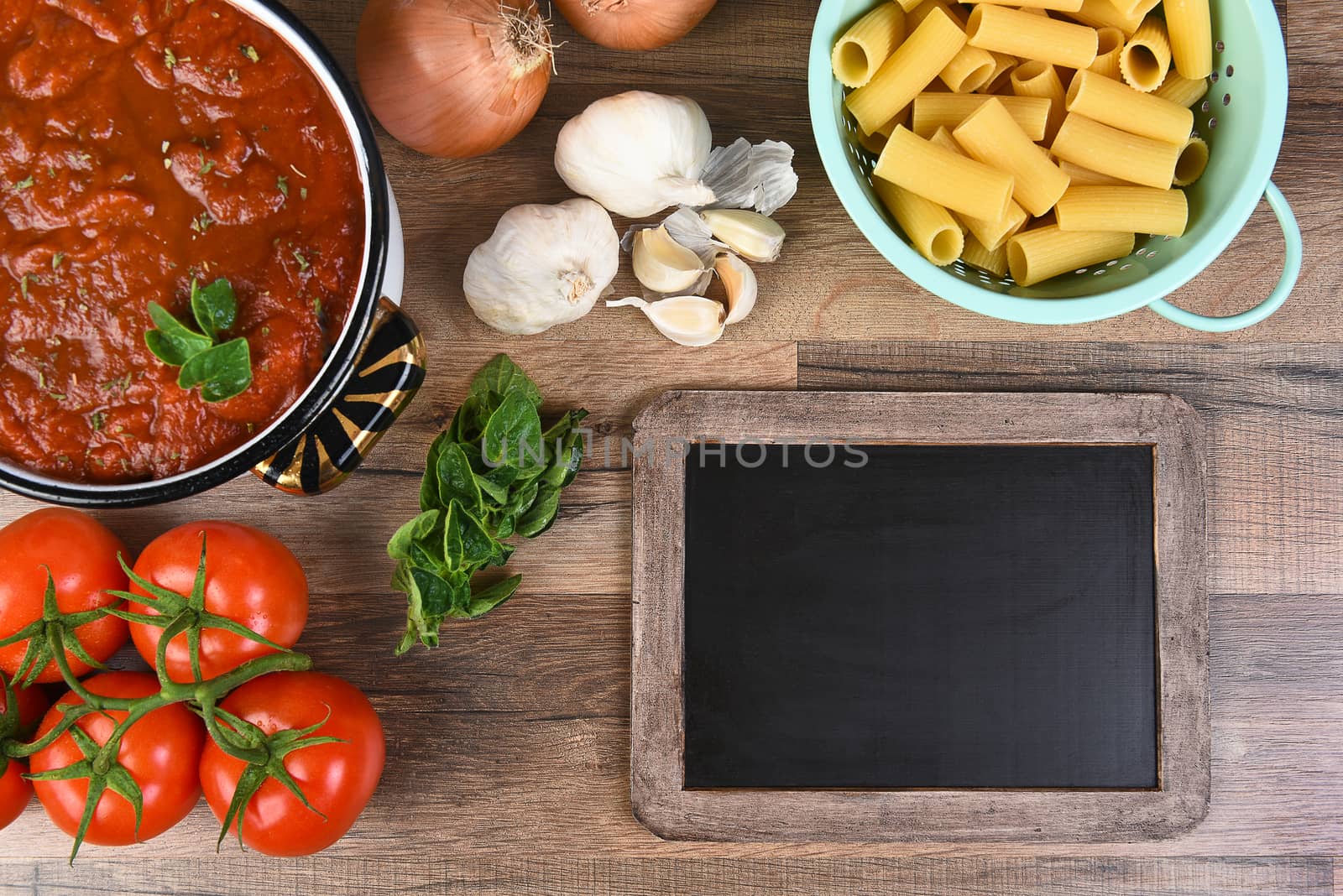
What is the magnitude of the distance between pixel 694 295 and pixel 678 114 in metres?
0.19

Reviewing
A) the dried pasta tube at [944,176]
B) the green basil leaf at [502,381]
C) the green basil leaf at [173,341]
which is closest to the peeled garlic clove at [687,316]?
the green basil leaf at [502,381]

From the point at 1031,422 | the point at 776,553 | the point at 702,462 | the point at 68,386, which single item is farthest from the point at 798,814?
the point at 68,386

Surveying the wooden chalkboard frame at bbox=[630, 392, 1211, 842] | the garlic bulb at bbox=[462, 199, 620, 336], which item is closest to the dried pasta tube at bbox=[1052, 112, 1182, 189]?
the wooden chalkboard frame at bbox=[630, 392, 1211, 842]

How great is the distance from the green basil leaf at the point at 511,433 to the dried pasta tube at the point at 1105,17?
0.67 metres

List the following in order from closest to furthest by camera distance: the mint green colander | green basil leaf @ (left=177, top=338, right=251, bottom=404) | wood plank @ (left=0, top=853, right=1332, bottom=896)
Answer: green basil leaf @ (left=177, top=338, right=251, bottom=404), the mint green colander, wood plank @ (left=0, top=853, right=1332, bottom=896)

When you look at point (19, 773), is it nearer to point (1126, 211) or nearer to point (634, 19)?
point (634, 19)

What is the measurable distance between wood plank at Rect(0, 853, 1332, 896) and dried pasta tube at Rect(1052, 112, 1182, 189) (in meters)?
0.78

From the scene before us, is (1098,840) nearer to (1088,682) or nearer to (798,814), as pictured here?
(1088,682)

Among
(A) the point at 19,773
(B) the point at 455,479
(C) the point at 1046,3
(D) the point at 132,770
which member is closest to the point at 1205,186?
(C) the point at 1046,3

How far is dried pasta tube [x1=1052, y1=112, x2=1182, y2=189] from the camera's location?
90 cm

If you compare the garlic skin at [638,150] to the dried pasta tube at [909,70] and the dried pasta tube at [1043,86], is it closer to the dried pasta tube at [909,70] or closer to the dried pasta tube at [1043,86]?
the dried pasta tube at [909,70]

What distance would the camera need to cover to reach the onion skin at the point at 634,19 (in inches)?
37.3

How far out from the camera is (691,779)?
3.52ft

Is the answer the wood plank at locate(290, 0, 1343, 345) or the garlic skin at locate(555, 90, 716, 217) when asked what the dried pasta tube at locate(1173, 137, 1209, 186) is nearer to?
the wood plank at locate(290, 0, 1343, 345)
